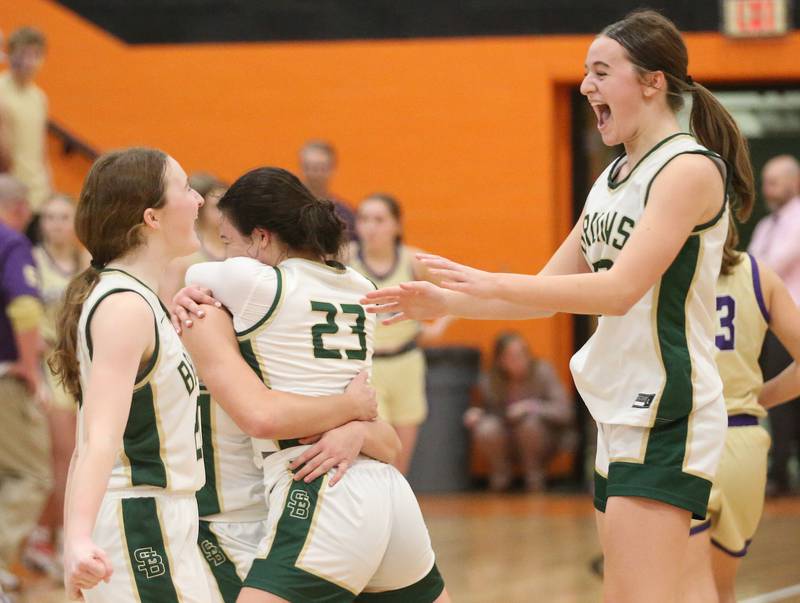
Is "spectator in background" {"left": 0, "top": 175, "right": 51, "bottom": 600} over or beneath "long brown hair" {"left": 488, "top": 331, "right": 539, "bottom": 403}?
over

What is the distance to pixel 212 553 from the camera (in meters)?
2.95

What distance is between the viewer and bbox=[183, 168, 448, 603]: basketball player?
270cm

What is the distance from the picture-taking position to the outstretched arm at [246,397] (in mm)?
2742

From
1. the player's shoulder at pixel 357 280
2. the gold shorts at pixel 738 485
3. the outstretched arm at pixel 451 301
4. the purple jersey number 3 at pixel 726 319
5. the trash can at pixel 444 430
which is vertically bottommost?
the trash can at pixel 444 430

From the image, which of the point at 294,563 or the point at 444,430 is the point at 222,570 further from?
the point at 444,430

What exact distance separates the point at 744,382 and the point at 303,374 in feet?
5.48

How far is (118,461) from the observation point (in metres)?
2.67

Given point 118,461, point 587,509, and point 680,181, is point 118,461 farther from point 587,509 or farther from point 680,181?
point 587,509

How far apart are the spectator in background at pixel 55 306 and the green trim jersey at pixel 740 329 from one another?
405 centimetres

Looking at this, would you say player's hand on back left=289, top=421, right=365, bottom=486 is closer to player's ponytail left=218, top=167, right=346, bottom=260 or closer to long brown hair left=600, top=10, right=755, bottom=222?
player's ponytail left=218, top=167, right=346, bottom=260

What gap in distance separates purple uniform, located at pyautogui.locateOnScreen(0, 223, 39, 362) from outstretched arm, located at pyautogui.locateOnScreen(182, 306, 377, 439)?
3.21m

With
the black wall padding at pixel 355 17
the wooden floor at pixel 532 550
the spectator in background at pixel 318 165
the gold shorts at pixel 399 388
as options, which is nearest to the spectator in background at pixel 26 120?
the black wall padding at pixel 355 17

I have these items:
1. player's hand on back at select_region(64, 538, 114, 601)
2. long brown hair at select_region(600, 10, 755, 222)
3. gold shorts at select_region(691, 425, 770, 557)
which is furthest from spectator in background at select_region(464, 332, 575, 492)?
player's hand on back at select_region(64, 538, 114, 601)

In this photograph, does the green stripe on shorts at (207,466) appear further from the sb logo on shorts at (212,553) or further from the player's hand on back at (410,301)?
the player's hand on back at (410,301)
